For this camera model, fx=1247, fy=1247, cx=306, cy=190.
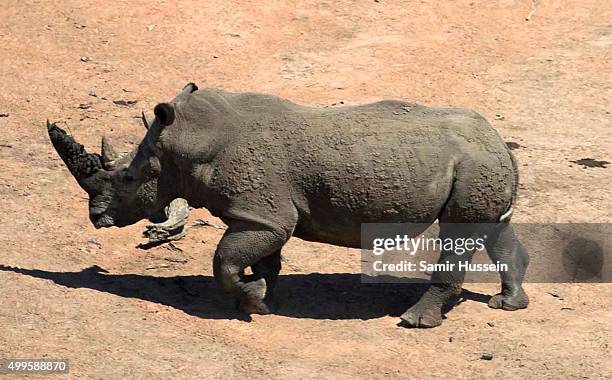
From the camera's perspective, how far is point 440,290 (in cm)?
1176

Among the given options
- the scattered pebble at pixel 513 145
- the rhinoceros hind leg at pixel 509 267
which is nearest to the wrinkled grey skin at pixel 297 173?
the rhinoceros hind leg at pixel 509 267

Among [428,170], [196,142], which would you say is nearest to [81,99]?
[196,142]

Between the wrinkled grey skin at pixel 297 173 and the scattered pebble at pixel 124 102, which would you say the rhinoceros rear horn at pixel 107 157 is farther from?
the scattered pebble at pixel 124 102

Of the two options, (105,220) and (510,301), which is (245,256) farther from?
(510,301)

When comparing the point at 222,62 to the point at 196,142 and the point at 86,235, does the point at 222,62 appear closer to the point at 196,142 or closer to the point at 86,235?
the point at 86,235

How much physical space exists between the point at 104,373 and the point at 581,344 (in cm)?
431

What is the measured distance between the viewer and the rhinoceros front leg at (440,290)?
38.3 ft

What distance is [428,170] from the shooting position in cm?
1131

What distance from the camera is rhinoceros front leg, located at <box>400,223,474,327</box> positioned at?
11672 millimetres

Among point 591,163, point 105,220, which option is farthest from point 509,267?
point 591,163

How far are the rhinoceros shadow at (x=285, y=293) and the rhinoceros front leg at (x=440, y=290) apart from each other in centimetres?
34

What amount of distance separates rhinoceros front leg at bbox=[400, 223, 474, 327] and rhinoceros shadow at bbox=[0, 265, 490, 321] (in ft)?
1.13

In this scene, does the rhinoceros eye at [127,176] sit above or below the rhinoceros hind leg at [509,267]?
→ above

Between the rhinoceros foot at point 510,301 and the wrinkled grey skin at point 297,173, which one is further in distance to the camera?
the rhinoceros foot at point 510,301
